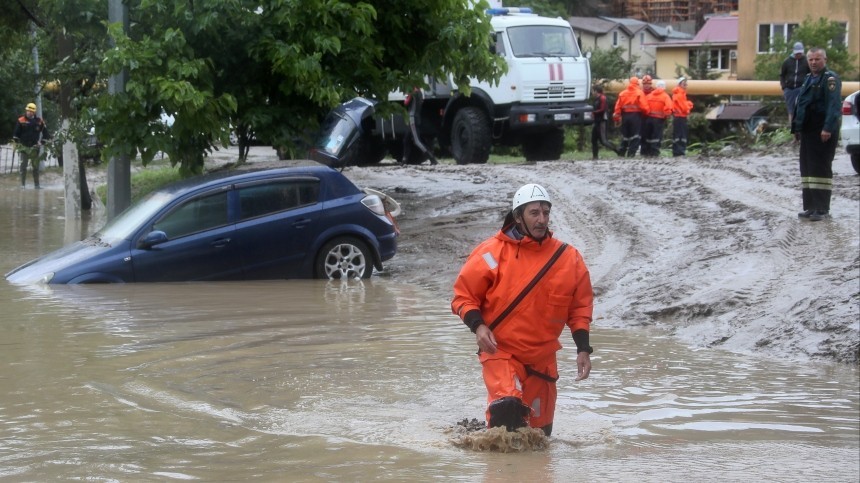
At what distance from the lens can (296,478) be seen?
231 inches

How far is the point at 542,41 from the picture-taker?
22.2 metres

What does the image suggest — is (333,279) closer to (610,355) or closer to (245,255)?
(245,255)

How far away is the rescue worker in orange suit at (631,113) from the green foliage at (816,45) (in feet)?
60.7

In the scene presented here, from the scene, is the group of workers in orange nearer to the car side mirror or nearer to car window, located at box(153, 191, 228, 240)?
car window, located at box(153, 191, 228, 240)

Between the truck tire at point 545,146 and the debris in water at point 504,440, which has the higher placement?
the truck tire at point 545,146

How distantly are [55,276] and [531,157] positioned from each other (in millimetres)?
13729

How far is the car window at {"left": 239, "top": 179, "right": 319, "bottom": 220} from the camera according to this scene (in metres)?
13.2

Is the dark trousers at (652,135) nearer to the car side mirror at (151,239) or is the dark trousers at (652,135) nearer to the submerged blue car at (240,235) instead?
the submerged blue car at (240,235)

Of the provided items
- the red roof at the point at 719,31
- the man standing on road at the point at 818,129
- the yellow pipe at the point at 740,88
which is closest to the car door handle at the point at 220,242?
the man standing on road at the point at 818,129

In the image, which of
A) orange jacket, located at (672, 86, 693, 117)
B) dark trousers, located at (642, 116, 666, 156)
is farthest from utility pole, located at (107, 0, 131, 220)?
orange jacket, located at (672, 86, 693, 117)

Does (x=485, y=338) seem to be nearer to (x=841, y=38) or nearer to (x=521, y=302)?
(x=521, y=302)

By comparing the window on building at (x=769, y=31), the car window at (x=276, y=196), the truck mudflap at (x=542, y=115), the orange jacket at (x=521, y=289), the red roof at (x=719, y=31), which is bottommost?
the orange jacket at (x=521, y=289)

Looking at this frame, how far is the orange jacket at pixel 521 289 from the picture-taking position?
604 centimetres

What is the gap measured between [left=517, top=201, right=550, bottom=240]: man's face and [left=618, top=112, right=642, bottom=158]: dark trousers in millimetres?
18106
